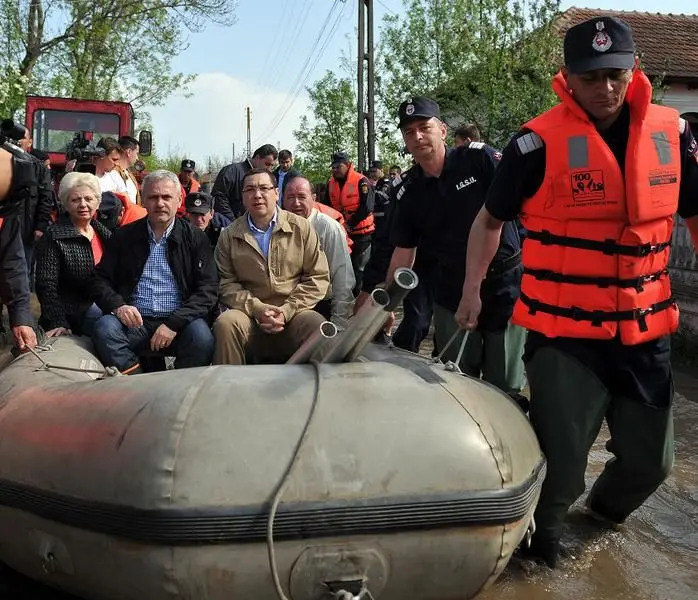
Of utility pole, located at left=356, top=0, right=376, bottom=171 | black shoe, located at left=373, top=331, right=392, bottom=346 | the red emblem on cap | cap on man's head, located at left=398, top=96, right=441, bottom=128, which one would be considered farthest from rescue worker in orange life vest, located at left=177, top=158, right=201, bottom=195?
utility pole, located at left=356, top=0, right=376, bottom=171

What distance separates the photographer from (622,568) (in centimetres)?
328

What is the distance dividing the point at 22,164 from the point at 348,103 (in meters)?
24.9

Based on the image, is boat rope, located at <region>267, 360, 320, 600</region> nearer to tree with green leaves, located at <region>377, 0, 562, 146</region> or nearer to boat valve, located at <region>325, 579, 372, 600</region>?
boat valve, located at <region>325, 579, 372, 600</region>

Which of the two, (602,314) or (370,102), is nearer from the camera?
(602,314)

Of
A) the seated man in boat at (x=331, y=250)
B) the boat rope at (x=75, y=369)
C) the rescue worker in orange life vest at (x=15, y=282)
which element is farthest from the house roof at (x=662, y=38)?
the boat rope at (x=75, y=369)

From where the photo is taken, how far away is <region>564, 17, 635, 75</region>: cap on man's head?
110 inches

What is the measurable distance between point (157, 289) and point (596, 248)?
2404 millimetres

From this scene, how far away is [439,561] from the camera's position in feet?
7.99

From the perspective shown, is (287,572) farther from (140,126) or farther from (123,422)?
(140,126)

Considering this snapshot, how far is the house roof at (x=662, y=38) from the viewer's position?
19.5 metres

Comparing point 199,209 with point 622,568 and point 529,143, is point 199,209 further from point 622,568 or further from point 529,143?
point 622,568

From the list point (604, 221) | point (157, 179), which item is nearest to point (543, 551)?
point (604, 221)

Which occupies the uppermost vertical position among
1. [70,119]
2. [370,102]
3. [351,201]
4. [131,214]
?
[370,102]

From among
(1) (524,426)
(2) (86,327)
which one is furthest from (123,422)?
(2) (86,327)
